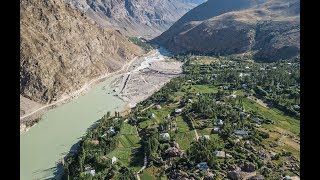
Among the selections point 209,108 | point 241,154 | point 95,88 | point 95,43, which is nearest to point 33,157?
A: point 241,154

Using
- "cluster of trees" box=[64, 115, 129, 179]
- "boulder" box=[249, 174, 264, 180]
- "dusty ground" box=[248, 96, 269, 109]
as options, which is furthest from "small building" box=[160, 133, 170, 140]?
"dusty ground" box=[248, 96, 269, 109]

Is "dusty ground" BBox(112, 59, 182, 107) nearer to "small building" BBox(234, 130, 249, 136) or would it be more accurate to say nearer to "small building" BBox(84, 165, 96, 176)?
"small building" BBox(234, 130, 249, 136)

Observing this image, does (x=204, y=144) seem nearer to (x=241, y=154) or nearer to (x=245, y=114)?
(x=241, y=154)

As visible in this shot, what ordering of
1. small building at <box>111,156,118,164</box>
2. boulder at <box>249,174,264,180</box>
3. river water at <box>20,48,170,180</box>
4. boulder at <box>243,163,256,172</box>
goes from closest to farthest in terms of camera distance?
boulder at <box>249,174,264,180</box> → boulder at <box>243,163,256,172</box> → small building at <box>111,156,118,164</box> → river water at <box>20,48,170,180</box>

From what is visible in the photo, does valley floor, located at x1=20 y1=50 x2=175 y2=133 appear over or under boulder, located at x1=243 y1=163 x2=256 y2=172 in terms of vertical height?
over

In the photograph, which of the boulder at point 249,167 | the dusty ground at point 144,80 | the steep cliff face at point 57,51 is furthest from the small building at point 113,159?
the dusty ground at point 144,80

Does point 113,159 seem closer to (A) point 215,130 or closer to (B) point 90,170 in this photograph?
(B) point 90,170
